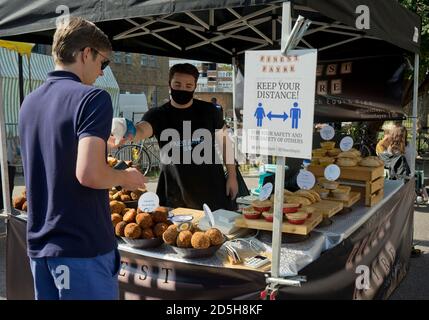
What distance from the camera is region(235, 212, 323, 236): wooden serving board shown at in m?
2.29

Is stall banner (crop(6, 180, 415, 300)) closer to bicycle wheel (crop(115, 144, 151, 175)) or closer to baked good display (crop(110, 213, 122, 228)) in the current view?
baked good display (crop(110, 213, 122, 228))

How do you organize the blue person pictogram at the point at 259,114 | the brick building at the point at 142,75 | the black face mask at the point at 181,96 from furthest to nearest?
the brick building at the point at 142,75, the black face mask at the point at 181,96, the blue person pictogram at the point at 259,114

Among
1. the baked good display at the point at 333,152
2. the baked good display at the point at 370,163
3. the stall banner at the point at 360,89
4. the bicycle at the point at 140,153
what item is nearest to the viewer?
the baked good display at the point at 370,163

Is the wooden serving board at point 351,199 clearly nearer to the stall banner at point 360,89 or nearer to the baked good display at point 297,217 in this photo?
the baked good display at point 297,217

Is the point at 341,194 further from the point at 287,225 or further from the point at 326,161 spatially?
the point at 287,225

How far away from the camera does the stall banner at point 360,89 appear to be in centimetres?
447

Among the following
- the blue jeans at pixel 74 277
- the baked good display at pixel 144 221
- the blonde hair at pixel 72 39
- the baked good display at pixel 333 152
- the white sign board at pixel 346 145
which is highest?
the blonde hair at pixel 72 39

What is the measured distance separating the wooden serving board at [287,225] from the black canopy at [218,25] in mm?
1038

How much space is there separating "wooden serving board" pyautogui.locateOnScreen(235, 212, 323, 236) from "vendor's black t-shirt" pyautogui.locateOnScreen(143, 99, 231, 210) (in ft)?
2.74

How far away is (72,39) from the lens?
5.31ft

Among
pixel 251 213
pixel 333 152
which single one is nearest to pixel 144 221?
pixel 251 213

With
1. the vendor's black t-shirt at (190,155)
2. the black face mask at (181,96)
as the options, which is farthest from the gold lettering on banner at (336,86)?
the black face mask at (181,96)
